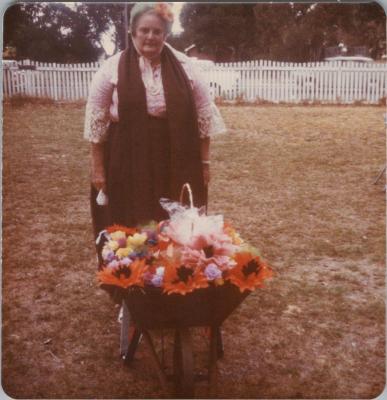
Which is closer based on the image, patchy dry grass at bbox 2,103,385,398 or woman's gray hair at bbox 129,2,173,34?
woman's gray hair at bbox 129,2,173,34

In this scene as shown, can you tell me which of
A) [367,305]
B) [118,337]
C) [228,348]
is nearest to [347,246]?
[367,305]

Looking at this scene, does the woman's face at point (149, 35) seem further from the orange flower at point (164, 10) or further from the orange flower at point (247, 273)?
the orange flower at point (247, 273)

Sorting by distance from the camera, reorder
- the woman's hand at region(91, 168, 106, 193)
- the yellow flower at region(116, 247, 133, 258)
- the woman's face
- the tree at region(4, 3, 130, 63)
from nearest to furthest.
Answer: the yellow flower at region(116, 247, 133, 258), the tree at region(4, 3, 130, 63), the woman's face, the woman's hand at region(91, 168, 106, 193)

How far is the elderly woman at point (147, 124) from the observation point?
9.23ft

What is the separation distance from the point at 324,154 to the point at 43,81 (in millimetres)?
3126

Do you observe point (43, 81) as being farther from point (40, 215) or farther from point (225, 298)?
point (225, 298)

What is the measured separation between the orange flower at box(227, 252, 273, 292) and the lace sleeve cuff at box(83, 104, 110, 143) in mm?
1056

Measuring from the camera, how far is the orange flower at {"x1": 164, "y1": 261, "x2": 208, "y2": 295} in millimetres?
2203

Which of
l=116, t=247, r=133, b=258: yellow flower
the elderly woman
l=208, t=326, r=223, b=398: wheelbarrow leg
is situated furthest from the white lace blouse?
l=208, t=326, r=223, b=398: wheelbarrow leg

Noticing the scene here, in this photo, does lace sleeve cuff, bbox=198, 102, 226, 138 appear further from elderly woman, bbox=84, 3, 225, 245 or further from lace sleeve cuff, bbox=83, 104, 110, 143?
lace sleeve cuff, bbox=83, 104, 110, 143

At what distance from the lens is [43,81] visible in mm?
5094

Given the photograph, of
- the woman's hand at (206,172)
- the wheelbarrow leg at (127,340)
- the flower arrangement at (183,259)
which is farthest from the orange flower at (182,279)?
the woman's hand at (206,172)

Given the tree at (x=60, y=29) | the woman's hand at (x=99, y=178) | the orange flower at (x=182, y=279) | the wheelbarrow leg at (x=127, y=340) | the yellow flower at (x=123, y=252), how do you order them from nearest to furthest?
the orange flower at (x=182, y=279)
the yellow flower at (x=123, y=252)
the tree at (x=60, y=29)
the wheelbarrow leg at (x=127, y=340)
the woman's hand at (x=99, y=178)

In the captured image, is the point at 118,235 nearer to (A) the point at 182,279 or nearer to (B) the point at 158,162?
(A) the point at 182,279
